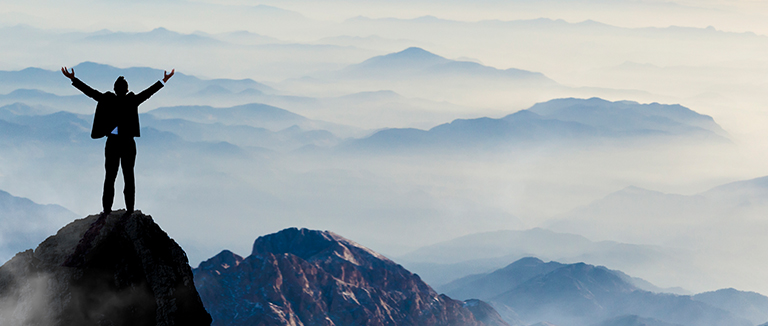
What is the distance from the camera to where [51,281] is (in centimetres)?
2314

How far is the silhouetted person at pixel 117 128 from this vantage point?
81.7 ft

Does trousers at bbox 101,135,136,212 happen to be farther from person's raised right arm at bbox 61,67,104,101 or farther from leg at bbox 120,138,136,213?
person's raised right arm at bbox 61,67,104,101

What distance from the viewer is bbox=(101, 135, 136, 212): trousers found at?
25.0m

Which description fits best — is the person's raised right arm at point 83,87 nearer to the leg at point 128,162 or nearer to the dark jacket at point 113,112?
the dark jacket at point 113,112

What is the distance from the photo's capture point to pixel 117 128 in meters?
25.1

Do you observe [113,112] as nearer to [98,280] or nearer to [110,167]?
[110,167]

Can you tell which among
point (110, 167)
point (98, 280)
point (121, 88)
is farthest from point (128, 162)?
point (98, 280)

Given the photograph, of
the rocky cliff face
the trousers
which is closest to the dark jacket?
the trousers

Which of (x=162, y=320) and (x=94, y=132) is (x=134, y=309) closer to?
(x=162, y=320)

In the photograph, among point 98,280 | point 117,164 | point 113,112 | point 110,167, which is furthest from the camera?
point 117,164

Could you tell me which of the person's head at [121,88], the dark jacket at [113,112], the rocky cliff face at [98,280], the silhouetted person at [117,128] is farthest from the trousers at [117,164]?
the person's head at [121,88]

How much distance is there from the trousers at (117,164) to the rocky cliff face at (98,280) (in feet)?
2.51

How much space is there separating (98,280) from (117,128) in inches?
204

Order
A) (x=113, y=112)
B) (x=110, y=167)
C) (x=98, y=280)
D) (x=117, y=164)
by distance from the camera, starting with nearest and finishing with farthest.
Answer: (x=98, y=280)
(x=113, y=112)
(x=110, y=167)
(x=117, y=164)
